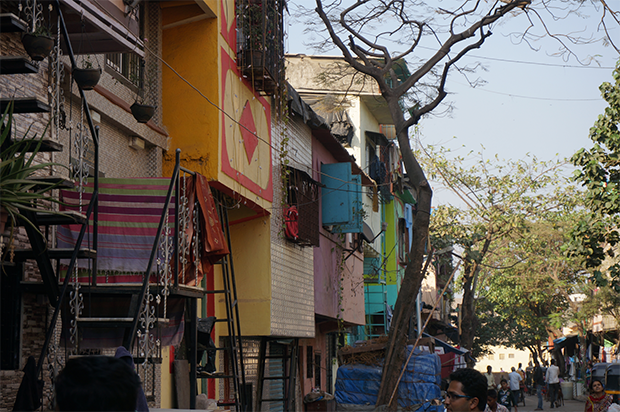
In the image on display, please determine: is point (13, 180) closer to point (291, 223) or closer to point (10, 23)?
point (10, 23)

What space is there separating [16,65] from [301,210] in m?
10.3

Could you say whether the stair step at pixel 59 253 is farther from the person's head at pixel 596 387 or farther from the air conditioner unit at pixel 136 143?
the person's head at pixel 596 387

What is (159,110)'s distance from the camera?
11773 mm

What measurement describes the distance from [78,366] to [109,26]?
6160 mm

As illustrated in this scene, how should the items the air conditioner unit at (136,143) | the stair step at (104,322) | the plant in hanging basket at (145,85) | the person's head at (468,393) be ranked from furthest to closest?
1. the plant in hanging basket at (145,85)
2. the air conditioner unit at (136,143)
3. the stair step at (104,322)
4. the person's head at (468,393)

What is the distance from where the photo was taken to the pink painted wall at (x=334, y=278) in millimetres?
18484

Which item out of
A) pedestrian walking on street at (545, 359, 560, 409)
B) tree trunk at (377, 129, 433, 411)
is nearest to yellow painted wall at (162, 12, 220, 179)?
tree trunk at (377, 129, 433, 411)

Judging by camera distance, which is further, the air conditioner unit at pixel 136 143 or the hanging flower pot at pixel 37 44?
the air conditioner unit at pixel 136 143

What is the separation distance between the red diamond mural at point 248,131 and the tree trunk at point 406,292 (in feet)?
14.9

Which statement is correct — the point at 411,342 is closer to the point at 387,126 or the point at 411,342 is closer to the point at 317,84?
the point at 317,84

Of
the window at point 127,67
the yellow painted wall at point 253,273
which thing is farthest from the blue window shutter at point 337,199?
the window at point 127,67

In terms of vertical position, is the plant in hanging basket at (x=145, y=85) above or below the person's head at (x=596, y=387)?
above

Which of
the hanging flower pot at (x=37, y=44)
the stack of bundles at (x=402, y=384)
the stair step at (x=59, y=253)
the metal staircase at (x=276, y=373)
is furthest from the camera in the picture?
the stack of bundles at (x=402, y=384)

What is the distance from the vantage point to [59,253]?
691 centimetres
